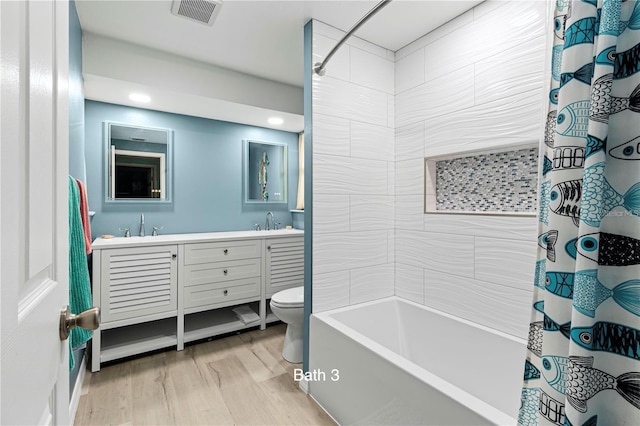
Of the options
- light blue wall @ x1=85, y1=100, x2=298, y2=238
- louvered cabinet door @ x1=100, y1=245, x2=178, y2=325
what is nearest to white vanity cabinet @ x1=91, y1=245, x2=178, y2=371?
louvered cabinet door @ x1=100, y1=245, x2=178, y2=325

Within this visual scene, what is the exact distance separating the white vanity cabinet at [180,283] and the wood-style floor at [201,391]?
0.66 ft

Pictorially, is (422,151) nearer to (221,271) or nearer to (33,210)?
(221,271)

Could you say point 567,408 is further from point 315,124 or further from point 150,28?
point 150,28

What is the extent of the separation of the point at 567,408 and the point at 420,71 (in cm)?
214

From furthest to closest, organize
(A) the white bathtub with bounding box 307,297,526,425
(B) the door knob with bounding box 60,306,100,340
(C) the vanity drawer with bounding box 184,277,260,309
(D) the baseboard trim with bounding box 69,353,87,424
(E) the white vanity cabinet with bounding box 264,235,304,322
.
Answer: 1. (E) the white vanity cabinet with bounding box 264,235,304,322
2. (C) the vanity drawer with bounding box 184,277,260,309
3. (D) the baseboard trim with bounding box 69,353,87,424
4. (A) the white bathtub with bounding box 307,297,526,425
5. (B) the door knob with bounding box 60,306,100,340

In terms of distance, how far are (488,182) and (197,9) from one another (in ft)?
6.89

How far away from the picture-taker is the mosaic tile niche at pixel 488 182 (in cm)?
170

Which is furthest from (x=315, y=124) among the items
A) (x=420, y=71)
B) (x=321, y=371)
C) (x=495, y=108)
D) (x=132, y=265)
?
(x=132, y=265)

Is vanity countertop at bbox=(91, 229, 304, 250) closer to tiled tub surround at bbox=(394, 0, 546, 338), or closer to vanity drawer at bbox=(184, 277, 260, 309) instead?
vanity drawer at bbox=(184, 277, 260, 309)

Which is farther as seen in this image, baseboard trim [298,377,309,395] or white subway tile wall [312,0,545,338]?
baseboard trim [298,377,309,395]

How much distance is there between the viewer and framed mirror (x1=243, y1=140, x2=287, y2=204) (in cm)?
342

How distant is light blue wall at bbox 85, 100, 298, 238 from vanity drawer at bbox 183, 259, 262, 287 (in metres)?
0.60

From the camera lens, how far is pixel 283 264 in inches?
122

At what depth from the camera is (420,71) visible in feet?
7.14
